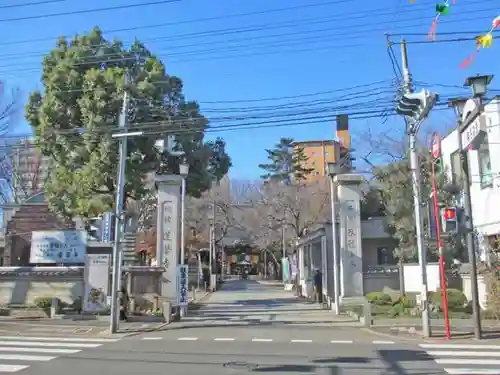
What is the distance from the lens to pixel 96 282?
21047mm

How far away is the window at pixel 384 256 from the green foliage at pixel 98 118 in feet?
33.5

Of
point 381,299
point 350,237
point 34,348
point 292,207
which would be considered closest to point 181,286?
point 350,237

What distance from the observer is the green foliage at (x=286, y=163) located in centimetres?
6063

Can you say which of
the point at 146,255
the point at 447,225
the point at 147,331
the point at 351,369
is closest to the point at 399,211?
the point at 447,225

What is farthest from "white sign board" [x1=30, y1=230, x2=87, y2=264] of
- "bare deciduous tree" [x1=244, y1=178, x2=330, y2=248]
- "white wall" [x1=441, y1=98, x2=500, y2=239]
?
"bare deciduous tree" [x1=244, y1=178, x2=330, y2=248]

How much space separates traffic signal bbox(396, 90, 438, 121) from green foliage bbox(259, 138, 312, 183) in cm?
4382

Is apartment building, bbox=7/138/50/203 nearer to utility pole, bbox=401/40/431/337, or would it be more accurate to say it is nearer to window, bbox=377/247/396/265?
window, bbox=377/247/396/265

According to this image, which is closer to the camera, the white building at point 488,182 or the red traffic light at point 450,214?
the red traffic light at point 450,214

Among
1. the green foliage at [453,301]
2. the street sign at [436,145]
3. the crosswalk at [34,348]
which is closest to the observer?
the crosswalk at [34,348]

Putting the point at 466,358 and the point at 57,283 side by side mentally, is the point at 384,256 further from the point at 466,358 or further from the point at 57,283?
the point at 466,358

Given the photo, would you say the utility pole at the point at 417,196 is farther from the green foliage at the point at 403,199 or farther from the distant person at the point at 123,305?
the distant person at the point at 123,305

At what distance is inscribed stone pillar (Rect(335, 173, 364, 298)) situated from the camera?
867 inches

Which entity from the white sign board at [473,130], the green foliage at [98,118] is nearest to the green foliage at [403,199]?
the white sign board at [473,130]

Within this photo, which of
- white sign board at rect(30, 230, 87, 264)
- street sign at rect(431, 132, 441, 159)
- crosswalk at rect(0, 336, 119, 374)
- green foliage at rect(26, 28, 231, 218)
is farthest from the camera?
green foliage at rect(26, 28, 231, 218)
